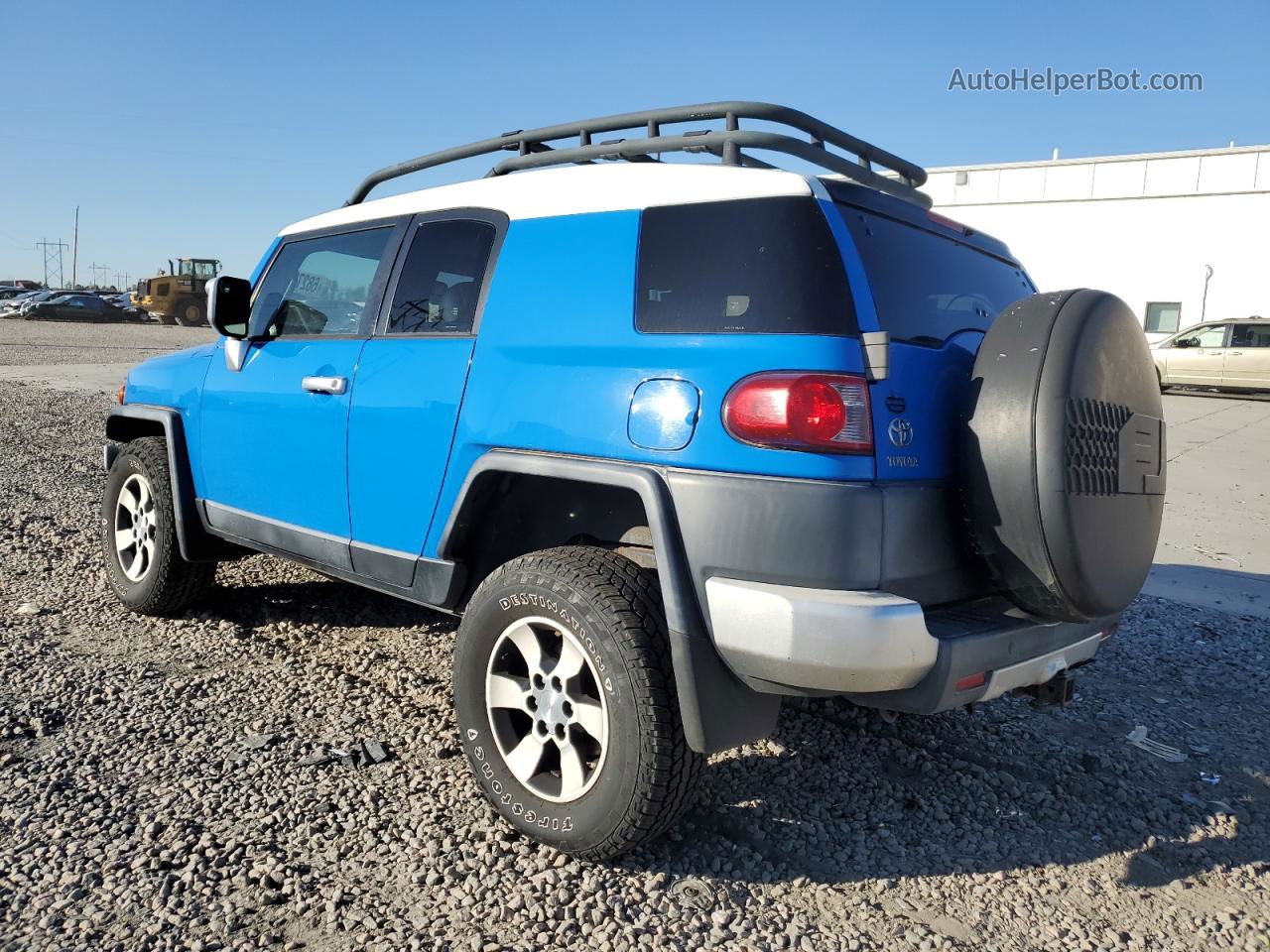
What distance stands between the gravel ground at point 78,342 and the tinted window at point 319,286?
59.0ft

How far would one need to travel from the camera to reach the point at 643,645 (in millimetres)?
2410

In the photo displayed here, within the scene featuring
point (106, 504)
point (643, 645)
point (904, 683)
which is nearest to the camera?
point (904, 683)

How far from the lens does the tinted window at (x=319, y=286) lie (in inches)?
142

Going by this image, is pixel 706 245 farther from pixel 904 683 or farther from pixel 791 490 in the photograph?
pixel 904 683

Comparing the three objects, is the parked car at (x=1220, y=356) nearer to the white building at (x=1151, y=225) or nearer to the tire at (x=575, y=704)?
the white building at (x=1151, y=225)

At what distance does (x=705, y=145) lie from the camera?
9.27 ft

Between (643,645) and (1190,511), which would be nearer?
(643,645)

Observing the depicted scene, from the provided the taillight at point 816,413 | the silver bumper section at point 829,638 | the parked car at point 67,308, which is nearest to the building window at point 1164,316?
the taillight at point 816,413

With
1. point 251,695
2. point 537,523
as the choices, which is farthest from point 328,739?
point 537,523

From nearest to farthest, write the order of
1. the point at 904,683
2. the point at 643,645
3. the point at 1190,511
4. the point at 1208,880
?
the point at 904,683
the point at 643,645
the point at 1208,880
the point at 1190,511

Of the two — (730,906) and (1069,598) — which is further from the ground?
(1069,598)

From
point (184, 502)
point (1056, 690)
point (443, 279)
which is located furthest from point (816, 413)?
point (184, 502)

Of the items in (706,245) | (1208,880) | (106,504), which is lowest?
(1208,880)

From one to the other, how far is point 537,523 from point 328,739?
1.07 meters
